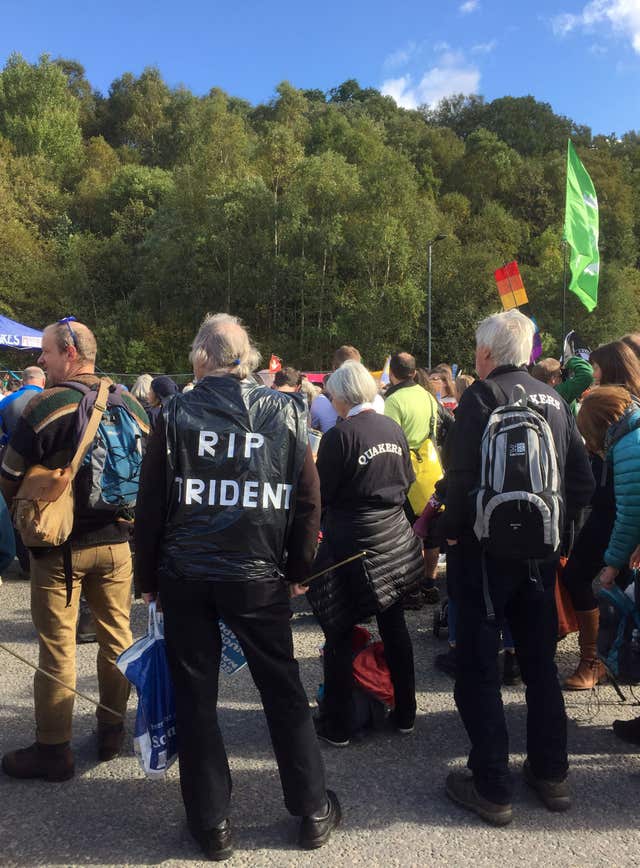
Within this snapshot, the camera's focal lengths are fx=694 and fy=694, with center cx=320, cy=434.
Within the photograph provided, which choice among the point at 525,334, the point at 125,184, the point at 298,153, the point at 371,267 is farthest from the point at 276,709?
the point at 125,184

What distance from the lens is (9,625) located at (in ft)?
17.1

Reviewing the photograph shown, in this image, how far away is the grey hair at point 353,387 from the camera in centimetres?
362

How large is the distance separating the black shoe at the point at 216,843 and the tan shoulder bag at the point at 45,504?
1290 mm

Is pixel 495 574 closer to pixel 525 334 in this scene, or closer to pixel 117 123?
pixel 525 334

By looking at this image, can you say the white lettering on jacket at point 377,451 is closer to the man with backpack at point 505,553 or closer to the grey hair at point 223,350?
the man with backpack at point 505,553

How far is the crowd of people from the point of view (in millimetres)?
2541

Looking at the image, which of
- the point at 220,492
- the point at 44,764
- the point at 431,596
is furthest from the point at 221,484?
the point at 431,596

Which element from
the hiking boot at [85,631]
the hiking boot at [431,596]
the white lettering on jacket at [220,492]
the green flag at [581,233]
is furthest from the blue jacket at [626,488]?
the green flag at [581,233]

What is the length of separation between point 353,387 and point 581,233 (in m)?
6.98

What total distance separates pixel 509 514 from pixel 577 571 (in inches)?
59.8

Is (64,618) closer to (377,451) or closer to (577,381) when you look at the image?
(377,451)

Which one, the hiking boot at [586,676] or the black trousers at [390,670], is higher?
the black trousers at [390,670]

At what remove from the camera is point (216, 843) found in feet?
8.30

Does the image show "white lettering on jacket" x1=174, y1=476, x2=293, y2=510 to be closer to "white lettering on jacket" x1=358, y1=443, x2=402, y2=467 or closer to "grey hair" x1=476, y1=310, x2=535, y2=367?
"white lettering on jacket" x1=358, y1=443, x2=402, y2=467
